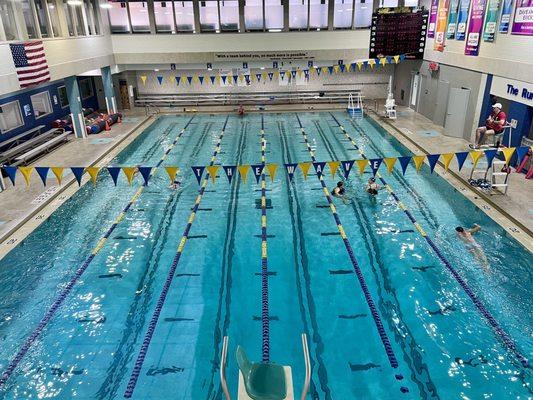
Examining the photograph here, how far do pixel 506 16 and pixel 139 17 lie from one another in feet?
56.7

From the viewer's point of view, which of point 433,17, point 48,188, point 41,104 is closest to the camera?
point 48,188

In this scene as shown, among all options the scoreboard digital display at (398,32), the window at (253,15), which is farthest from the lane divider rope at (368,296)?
the window at (253,15)

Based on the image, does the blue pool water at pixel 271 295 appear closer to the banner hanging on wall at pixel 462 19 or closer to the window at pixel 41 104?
the banner hanging on wall at pixel 462 19

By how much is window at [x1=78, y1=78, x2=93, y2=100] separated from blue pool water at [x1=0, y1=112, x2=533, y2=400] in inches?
476

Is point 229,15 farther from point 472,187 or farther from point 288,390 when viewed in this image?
point 288,390

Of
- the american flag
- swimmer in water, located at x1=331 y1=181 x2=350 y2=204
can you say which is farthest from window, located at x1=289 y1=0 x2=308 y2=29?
swimmer in water, located at x1=331 y1=181 x2=350 y2=204

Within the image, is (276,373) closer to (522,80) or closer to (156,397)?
(156,397)

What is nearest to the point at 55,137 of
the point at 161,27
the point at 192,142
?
the point at 192,142

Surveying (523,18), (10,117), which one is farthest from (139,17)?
(523,18)

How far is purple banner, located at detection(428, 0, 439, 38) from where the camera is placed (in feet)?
59.5

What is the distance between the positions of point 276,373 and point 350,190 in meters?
8.31

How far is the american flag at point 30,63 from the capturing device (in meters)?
12.1

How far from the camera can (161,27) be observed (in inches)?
859

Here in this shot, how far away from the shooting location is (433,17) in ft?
60.7
